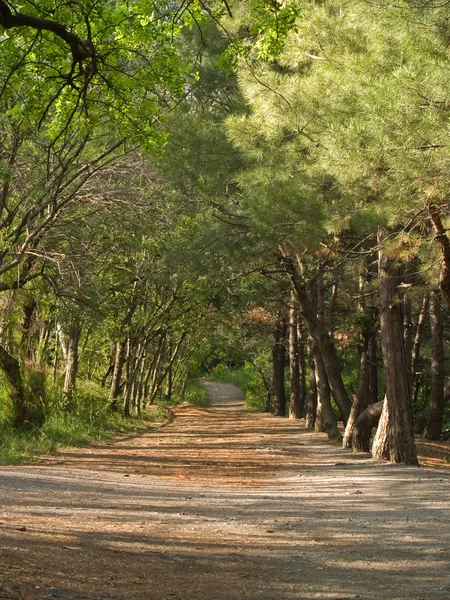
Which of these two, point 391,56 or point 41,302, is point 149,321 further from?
point 391,56

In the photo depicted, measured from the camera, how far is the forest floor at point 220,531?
20.5 ft

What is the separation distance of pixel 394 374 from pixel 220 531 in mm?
8430

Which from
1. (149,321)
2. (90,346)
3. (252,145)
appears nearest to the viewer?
(252,145)

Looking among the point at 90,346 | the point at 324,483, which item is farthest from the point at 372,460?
the point at 90,346

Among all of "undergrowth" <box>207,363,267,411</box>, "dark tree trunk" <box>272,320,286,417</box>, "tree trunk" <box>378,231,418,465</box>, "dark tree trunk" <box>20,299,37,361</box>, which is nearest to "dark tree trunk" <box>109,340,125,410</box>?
"dark tree trunk" <box>20,299,37,361</box>

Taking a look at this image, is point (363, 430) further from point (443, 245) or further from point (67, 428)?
point (443, 245)

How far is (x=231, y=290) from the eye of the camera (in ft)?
94.0

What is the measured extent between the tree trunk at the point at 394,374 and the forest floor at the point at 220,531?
0.76 meters

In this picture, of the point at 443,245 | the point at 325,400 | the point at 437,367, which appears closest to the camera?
the point at 443,245

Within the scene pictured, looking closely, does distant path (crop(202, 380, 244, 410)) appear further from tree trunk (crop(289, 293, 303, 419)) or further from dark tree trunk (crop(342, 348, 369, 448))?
dark tree trunk (crop(342, 348, 369, 448))

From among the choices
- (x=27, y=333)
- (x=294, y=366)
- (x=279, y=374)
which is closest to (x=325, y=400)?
(x=27, y=333)

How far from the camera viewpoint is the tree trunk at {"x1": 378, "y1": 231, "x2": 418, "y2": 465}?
1658 cm

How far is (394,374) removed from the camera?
54.6 feet

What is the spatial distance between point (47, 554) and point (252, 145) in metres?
9.93
